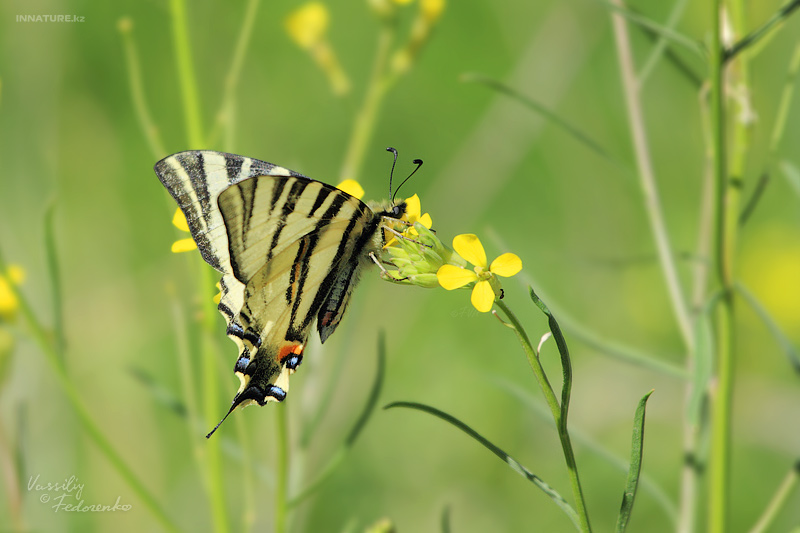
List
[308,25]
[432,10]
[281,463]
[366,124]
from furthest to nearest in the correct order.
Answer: [308,25], [432,10], [366,124], [281,463]

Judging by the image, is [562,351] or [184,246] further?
[184,246]

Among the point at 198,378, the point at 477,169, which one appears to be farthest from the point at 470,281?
the point at 198,378

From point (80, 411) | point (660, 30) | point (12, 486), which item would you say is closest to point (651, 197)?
point (660, 30)

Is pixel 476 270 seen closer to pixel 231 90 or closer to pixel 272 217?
pixel 272 217

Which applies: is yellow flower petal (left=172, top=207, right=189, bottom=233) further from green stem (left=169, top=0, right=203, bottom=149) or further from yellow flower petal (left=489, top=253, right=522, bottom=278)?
yellow flower petal (left=489, top=253, right=522, bottom=278)

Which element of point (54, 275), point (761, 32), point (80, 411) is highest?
point (761, 32)

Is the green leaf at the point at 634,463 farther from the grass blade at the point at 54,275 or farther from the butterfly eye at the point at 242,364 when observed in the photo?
the grass blade at the point at 54,275

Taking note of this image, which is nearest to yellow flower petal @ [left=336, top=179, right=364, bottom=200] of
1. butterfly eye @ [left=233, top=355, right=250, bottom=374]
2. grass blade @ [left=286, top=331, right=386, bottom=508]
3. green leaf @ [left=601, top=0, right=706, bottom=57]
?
grass blade @ [left=286, top=331, right=386, bottom=508]
